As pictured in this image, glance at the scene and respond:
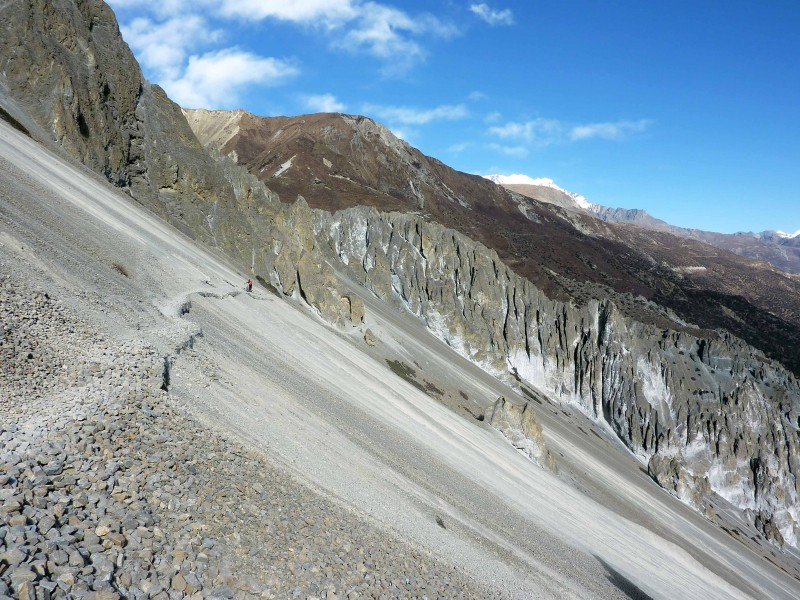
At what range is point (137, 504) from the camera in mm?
8969

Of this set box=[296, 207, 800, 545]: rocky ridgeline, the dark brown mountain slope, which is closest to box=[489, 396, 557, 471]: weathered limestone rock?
box=[296, 207, 800, 545]: rocky ridgeline

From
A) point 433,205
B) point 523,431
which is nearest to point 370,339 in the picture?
point 523,431

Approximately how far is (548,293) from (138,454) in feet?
341

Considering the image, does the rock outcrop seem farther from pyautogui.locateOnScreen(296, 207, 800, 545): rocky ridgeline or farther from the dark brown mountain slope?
the dark brown mountain slope

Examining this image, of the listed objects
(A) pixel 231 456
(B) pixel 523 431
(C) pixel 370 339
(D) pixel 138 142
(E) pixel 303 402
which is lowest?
(E) pixel 303 402

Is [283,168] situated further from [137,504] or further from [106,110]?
[137,504]

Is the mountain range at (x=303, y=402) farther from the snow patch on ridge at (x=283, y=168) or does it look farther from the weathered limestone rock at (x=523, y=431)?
the snow patch on ridge at (x=283, y=168)

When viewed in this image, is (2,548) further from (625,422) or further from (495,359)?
Answer: (625,422)

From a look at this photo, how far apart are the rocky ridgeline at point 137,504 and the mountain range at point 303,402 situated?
0.05 meters

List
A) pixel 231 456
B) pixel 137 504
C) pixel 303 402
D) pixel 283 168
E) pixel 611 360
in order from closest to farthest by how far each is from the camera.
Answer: pixel 137 504 < pixel 231 456 < pixel 303 402 < pixel 611 360 < pixel 283 168

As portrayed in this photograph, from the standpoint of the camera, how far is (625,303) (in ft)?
424

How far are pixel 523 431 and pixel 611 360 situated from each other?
4963 centimetres

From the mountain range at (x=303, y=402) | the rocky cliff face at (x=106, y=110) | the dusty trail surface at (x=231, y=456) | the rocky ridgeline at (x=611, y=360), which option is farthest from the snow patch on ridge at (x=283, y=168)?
the dusty trail surface at (x=231, y=456)

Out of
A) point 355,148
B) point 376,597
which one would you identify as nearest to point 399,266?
point 376,597
